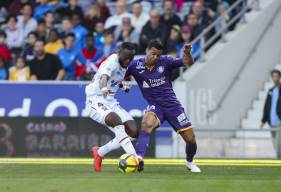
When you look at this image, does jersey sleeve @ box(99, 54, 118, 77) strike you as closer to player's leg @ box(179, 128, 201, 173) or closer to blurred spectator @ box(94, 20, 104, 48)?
player's leg @ box(179, 128, 201, 173)

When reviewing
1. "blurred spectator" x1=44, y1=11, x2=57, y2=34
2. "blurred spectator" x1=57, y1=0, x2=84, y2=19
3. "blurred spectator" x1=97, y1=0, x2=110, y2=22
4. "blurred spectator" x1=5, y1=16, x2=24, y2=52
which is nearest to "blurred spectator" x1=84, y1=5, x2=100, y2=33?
"blurred spectator" x1=97, y1=0, x2=110, y2=22

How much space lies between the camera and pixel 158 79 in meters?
15.6

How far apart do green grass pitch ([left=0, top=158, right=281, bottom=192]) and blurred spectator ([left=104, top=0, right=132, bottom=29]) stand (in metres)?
7.53

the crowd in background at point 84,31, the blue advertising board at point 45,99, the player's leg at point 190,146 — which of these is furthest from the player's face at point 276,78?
the player's leg at point 190,146

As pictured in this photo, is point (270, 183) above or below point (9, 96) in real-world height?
below

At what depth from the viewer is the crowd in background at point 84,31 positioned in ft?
76.7

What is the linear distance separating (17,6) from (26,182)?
14.6 metres

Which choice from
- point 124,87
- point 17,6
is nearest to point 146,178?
point 124,87

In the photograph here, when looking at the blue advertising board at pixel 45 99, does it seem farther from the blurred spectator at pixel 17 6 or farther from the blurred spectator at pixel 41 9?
the blurred spectator at pixel 17 6

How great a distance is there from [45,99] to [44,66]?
0.95 metres

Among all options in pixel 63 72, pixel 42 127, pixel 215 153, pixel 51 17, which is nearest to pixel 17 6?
pixel 51 17

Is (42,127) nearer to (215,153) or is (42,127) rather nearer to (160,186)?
(215,153)

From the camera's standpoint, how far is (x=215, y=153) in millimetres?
21953

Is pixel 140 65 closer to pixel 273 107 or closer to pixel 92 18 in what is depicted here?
pixel 273 107
